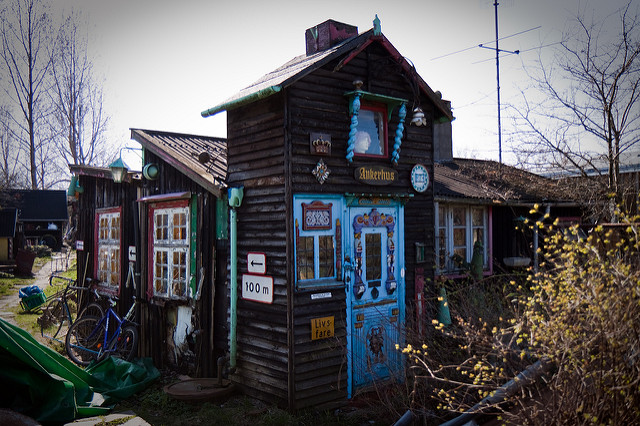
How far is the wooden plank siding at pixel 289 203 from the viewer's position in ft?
22.9

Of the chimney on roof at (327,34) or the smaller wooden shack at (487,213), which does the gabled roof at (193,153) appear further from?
the smaller wooden shack at (487,213)

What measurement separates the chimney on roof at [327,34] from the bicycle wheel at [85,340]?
694cm

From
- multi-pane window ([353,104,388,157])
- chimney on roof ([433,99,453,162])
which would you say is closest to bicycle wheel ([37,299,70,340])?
multi-pane window ([353,104,388,157])

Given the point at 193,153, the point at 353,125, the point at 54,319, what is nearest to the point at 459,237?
the point at 353,125

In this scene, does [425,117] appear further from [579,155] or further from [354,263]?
[579,155]

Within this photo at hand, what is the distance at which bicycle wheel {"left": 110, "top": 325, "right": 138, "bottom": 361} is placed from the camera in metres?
→ 9.23

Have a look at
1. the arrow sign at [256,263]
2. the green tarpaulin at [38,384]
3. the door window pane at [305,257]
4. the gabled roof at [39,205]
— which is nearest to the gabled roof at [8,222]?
the gabled roof at [39,205]

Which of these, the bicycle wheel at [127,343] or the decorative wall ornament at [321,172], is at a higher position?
the decorative wall ornament at [321,172]

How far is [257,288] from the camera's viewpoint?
24.5 feet

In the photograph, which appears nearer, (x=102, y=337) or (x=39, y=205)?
(x=102, y=337)

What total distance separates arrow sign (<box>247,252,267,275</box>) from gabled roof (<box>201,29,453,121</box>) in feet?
7.72

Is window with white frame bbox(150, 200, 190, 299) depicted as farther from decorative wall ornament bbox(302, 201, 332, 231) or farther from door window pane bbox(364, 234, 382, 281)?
door window pane bbox(364, 234, 382, 281)

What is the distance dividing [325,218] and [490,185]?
25.6 feet

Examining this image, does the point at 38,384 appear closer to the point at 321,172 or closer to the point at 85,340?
the point at 85,340
